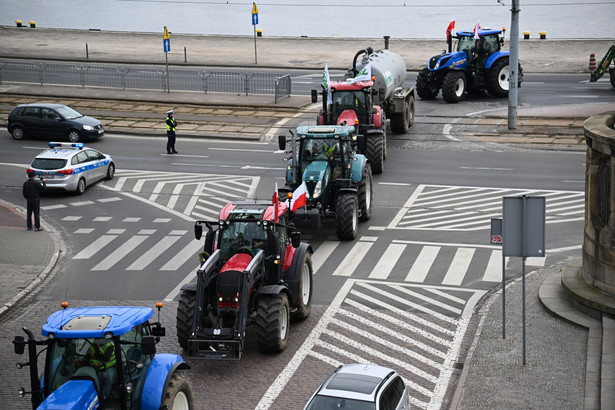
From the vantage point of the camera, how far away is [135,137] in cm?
4162

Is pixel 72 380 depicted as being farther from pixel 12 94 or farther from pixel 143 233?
pixel 12 94

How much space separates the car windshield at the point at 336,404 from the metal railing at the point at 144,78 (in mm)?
35332

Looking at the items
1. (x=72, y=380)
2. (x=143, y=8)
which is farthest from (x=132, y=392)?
(x=143, y=8)

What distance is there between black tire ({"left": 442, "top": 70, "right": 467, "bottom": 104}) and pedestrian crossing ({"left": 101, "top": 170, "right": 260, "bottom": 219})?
51.9 ft

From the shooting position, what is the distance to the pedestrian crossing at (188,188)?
101ft

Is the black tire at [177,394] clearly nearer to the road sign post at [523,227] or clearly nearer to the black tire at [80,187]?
the road sign post at [523,227]

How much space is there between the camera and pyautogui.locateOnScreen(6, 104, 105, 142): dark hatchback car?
40344mm

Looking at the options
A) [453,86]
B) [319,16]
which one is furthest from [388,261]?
[319,16]

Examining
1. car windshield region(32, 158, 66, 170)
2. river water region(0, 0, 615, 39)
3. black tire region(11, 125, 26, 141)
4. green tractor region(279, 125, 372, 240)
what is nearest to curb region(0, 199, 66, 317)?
car windshield region(32, 158, 66, 170)

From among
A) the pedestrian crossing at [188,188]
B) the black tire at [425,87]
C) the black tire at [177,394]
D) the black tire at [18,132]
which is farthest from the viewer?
the black tire at [425,87]

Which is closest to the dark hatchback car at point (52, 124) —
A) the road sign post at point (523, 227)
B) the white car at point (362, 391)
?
the road sign post at point (523, 227)

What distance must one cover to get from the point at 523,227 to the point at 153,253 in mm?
11445

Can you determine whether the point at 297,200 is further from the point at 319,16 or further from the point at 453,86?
the point at 319,16

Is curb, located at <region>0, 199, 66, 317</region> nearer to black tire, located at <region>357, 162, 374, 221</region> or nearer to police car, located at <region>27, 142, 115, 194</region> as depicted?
police car, located at <region>27, 142, 115, 194</region>
